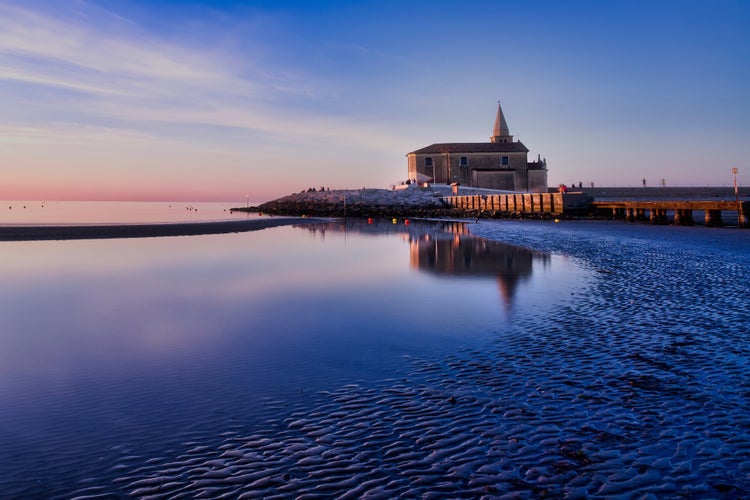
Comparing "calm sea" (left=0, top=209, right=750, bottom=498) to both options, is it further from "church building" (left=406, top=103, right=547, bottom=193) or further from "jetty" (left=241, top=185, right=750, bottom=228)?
"church building" (left=406, top=103, right=547, bottom=193)

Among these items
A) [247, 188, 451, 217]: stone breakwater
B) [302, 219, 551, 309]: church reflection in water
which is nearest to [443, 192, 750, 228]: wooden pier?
[247, 188, 451, 217]: stone breakwater

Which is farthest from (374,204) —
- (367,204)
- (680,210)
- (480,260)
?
(480,260)

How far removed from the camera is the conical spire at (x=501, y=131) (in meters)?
97.8

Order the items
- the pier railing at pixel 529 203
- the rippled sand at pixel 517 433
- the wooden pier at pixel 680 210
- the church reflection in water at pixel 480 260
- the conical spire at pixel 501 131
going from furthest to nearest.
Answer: the conical spire at pixel 501 131
the pier railing at pixel 529 203
the wooden pier at pixel 680 210
the church reflection in water at pixel 480 260
the rippled sand at pixel 517 433

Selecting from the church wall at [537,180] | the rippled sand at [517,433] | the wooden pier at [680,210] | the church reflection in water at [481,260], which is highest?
the church wall at [537,180]

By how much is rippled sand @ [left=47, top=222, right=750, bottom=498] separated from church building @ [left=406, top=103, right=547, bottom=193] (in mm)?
79608

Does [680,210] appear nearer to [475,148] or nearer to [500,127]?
[475,148]

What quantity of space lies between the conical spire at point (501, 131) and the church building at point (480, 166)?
1003 cm

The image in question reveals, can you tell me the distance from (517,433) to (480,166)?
84957 millimetres

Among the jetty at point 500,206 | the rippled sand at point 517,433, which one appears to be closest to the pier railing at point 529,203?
the jetty at point 500,206

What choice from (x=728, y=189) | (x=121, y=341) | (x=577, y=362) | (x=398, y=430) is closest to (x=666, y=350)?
(x=577, y=362)

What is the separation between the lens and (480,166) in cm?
8725

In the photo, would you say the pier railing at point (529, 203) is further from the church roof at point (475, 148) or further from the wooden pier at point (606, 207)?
the church roof at point (475, 148)

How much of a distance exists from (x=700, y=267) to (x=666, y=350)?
1088 cm
